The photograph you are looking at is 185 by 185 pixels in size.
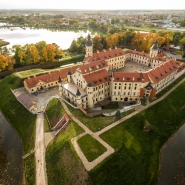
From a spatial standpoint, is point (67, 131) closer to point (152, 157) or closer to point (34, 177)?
point (34, 177)

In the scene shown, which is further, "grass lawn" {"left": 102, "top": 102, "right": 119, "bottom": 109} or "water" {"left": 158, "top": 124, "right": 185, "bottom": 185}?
"grass lawn" {"left": 102, "top": 102, "right": 119, "bottom": 109}

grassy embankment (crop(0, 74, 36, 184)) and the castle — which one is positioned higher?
the castle

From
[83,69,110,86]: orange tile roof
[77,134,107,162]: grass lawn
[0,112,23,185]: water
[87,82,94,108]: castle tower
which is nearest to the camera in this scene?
[77,134,107,162]: grass lawn

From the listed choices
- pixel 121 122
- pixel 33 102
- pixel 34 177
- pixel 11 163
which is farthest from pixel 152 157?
pixel 33 102

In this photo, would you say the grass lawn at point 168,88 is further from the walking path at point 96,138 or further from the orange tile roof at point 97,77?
the orange tile roof at point 97,77

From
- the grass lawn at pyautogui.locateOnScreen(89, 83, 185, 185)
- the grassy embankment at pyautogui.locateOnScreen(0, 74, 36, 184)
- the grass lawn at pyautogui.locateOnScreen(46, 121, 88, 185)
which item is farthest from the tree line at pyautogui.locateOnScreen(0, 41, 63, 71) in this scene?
the grass lawn at pyautogui.locateOnScreen(89, 83, 185, 185)

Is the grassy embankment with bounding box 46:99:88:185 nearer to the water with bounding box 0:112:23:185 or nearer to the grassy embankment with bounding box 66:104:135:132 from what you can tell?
the grassy embankment with bounding box 66:104:135:132

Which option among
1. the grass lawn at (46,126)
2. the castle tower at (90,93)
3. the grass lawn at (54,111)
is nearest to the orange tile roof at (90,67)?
the castle tower at (90,93)

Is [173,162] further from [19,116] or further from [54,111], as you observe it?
[19,116]
